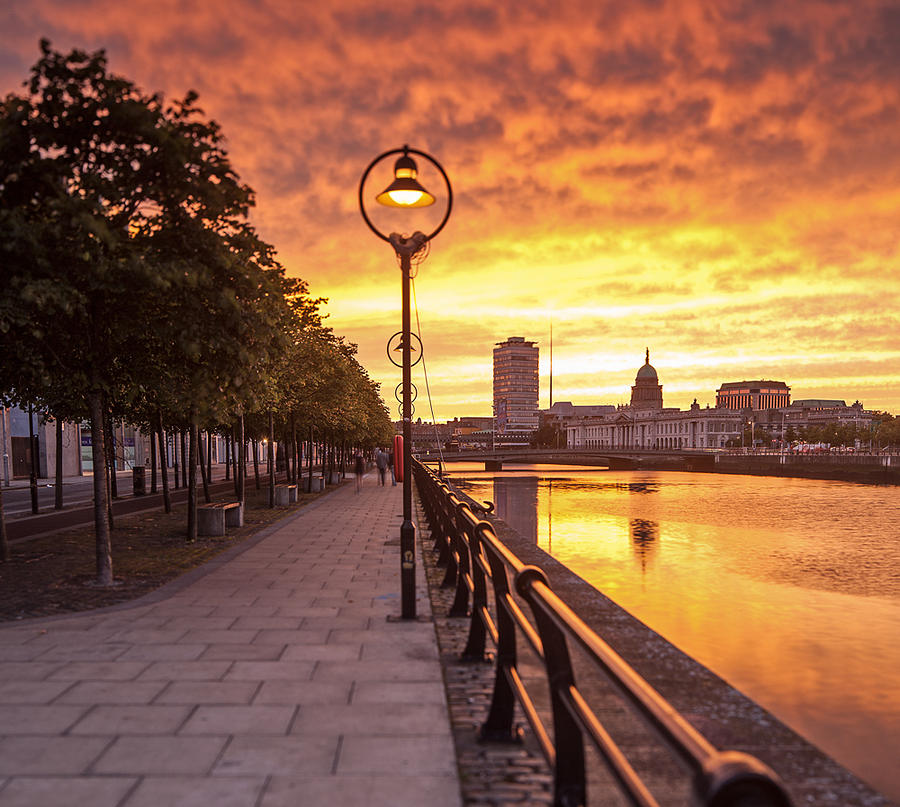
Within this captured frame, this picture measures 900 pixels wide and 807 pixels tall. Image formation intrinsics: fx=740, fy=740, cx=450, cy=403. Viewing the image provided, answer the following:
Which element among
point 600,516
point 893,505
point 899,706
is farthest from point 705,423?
point 899,706

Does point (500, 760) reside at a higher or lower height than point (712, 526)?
higher

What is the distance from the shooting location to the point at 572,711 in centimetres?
313

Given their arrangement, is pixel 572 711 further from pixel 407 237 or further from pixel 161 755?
pixel 407 237

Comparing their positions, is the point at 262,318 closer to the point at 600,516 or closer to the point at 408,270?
the point at 408,270

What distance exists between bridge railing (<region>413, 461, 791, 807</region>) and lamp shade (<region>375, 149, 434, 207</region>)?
3.61 metres

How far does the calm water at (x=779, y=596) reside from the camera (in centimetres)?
873

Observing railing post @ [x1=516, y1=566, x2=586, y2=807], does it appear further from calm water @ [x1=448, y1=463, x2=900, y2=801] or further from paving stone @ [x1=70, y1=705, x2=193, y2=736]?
calm water @ [x1=448, y1=463, x2=900, y2=801]

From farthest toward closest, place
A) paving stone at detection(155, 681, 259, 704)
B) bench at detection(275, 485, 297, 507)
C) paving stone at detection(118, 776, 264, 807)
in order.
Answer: bench at detection(275, 485, 297, 507) → paving stone at detection(155, 681, 259, 704) → paving stone at detection(118, 776, 264, 807)

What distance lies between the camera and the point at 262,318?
1045 cm

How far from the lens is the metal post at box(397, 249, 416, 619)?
8102 millimetres

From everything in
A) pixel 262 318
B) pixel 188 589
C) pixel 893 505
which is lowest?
pixel 893 505

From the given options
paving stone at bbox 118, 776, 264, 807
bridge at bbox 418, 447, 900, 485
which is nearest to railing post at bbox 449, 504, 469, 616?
paving stone at bbox 118, 776, 264, 807

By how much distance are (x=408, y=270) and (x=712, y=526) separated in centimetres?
2406

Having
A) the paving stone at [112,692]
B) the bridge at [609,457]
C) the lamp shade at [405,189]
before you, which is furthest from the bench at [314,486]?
the bridge at [609,457]
